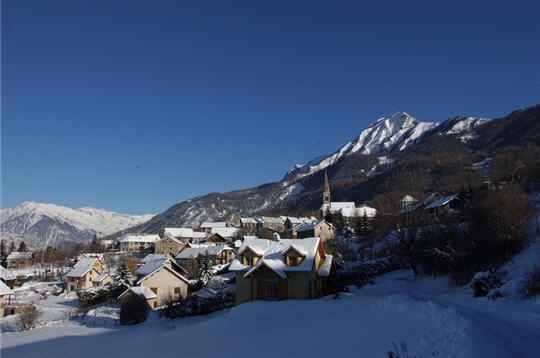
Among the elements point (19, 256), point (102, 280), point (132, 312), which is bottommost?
point (102, 280)

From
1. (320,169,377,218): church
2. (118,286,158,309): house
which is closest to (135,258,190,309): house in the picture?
(118,286,158,309): house

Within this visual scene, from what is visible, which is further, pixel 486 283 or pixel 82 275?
pixel 82 275

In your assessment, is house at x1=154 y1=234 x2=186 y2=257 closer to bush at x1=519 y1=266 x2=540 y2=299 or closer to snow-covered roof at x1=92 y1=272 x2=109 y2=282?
snow-covered roof at x1=92 y1=272 x2=109 y2=282

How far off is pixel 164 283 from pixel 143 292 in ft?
14.9

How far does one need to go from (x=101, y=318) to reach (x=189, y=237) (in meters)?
83.2

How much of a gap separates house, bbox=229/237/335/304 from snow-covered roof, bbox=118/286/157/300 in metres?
11.7

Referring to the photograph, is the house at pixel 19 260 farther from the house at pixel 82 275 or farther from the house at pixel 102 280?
the house at pixel 102 280

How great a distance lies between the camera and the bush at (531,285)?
21.4 m

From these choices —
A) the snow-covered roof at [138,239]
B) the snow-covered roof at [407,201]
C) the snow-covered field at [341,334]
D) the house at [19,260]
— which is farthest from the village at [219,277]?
the snow-covered roof at [138,239]

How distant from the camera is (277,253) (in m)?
37.2

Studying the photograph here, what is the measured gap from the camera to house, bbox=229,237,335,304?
34.4 m

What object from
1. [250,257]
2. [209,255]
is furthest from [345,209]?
[250,257]

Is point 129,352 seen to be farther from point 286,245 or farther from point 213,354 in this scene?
point 286,245

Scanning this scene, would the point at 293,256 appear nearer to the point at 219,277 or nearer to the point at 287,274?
the point at 287,274
